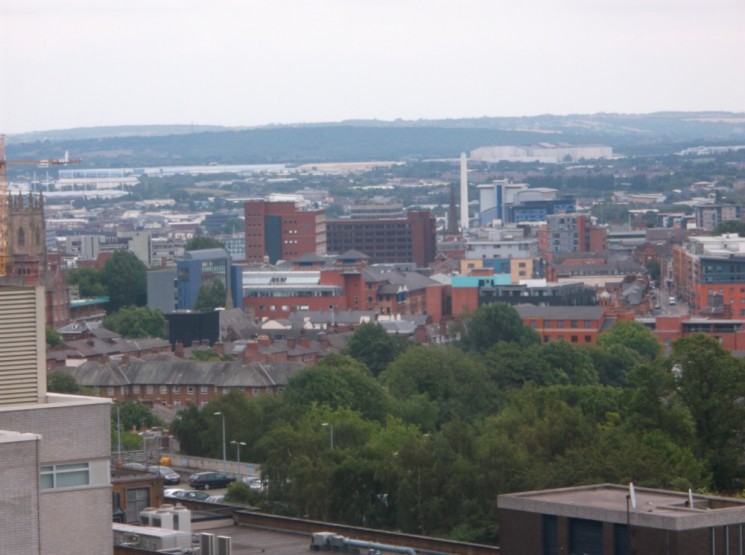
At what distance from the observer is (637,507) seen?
23.2m

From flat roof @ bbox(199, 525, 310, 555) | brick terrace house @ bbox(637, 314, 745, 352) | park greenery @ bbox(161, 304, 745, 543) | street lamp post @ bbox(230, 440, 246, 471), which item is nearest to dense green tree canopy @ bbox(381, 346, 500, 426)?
park greenery @ bbox(161, 304, 745, 543)

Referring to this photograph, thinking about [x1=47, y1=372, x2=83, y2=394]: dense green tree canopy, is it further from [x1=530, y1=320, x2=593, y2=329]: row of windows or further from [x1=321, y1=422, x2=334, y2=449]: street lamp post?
[x1=530, y1=320, x2=593, y2=329]: row of windows

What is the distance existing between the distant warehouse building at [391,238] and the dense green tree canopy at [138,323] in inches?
2128

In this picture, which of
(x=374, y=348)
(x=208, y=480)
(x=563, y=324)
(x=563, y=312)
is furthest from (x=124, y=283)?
(x=208, y=480)

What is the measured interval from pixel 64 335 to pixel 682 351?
160ft

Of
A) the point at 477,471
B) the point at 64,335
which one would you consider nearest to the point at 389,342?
the point at 64,335

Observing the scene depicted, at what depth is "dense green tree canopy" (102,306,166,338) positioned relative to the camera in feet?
298

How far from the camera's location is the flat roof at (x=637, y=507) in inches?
885

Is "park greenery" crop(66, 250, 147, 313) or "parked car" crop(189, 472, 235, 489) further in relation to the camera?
"park greenery" crop(66, 250, 147, 313)

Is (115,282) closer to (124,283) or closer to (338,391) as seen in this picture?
(124,283)

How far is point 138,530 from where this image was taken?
2514cm

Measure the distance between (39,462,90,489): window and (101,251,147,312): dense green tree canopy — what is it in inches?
3734

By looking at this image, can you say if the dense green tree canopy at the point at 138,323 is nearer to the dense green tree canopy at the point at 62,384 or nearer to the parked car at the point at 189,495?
the dense green tree canopy at the point at 62,384

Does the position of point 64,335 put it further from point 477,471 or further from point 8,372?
point 8,372
